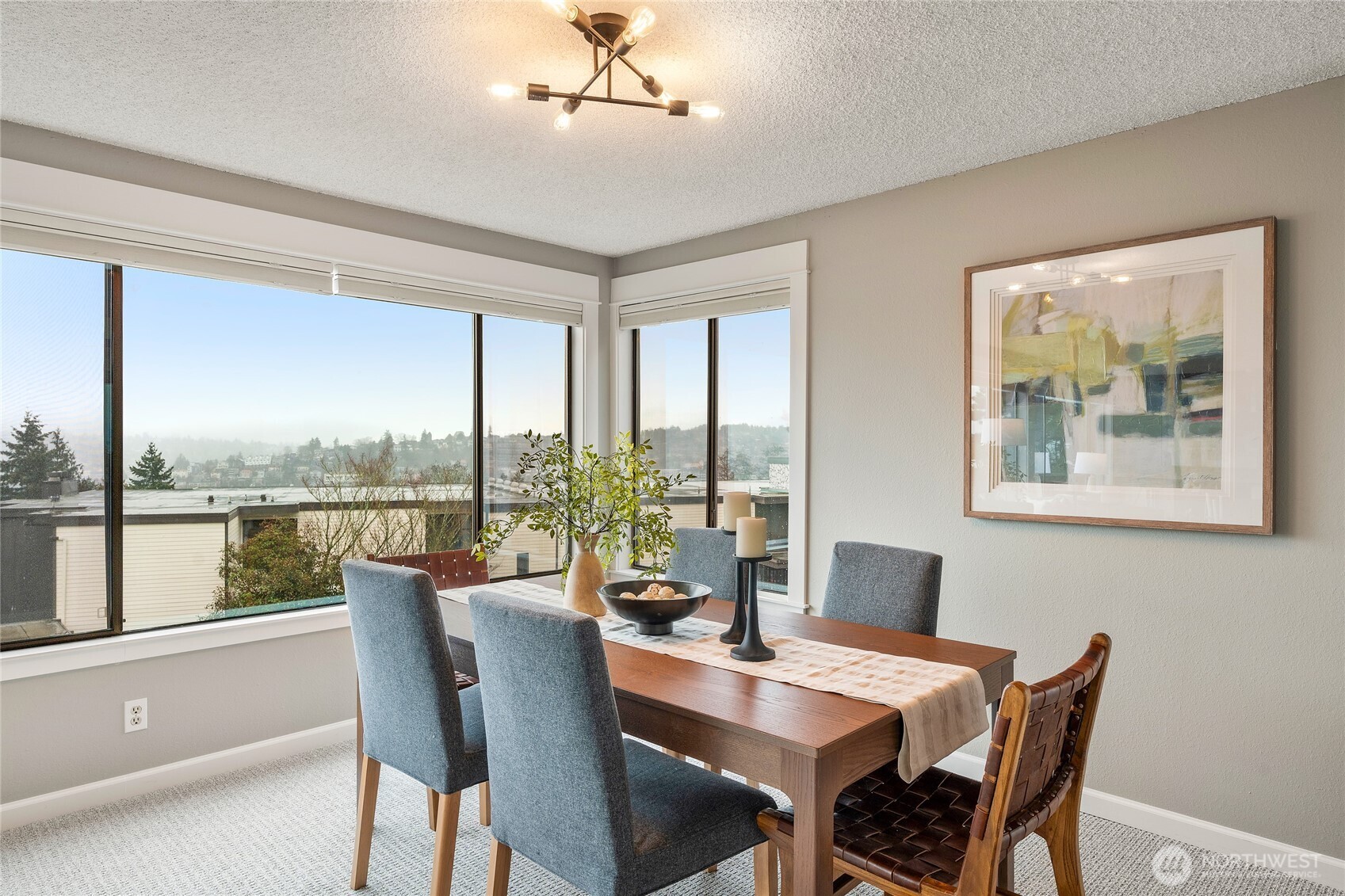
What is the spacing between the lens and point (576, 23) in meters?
1.86

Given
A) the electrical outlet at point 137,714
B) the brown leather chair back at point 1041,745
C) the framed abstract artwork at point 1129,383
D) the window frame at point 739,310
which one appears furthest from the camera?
the window frame at point 739,310

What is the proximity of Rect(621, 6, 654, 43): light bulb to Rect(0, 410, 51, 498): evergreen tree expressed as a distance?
8.24ft

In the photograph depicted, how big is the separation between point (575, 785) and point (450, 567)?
179 cm

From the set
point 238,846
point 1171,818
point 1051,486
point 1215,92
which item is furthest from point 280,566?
point 1215,92

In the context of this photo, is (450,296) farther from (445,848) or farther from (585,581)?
(445,848)

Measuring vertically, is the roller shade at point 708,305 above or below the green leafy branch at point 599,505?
above

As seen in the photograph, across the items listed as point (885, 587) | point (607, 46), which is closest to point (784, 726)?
point (885, 587)

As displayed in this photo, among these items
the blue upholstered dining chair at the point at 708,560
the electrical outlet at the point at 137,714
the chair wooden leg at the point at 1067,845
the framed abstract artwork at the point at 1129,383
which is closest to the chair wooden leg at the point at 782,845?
the chair wooden leg at the point at 1067,845

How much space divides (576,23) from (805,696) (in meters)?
1.61

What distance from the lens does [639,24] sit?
1841 millimetres

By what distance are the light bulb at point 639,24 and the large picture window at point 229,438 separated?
224 centimetres

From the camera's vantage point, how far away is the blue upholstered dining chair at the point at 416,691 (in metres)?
2.01

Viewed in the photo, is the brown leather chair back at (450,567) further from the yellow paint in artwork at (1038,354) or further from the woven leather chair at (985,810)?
the yellow paint in artwork at (1038,354)

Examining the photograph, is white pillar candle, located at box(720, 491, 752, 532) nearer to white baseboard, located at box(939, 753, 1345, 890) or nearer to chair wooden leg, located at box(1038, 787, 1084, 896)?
chair wooden leg, located at box(1038, 787, 1084, 896)
